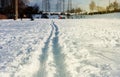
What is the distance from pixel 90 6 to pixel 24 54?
494ft

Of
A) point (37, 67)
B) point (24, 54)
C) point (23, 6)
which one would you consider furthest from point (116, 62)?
point (23, 6)

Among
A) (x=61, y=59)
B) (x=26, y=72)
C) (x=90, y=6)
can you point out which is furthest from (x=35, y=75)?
(x=90, y=6)

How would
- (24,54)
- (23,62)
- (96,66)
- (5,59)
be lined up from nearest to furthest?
(96,66) → (23,62) → (5,59) → (24,54)

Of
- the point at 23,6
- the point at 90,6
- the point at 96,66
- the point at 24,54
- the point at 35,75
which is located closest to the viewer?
the point at 35,75

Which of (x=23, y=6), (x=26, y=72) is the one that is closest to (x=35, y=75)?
(x=26, y=72)

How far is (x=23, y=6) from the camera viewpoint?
7788 centimetres

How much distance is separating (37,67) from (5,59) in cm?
136

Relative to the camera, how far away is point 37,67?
703 centimetres

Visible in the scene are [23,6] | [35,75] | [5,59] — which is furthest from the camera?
[23,6]

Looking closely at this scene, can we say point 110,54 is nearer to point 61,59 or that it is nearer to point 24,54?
point 61,59

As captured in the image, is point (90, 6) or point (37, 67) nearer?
point (37, 67)

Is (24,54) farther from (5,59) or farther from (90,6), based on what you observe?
(90,6)

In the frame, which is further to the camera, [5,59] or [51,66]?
[5,59]

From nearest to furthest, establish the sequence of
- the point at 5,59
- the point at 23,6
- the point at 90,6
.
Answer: the point at 5,59 < the point at 23,6 < the point at 90,6
